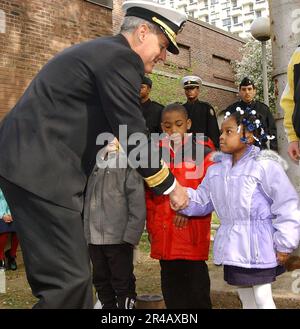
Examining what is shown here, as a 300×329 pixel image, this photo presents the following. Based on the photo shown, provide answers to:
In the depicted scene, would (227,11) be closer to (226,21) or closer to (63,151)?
(226,21)

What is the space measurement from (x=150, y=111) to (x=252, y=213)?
2.42 metres

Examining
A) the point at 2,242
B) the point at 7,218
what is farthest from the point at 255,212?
the point at 2,242

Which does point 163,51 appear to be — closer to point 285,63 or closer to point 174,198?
point 174,198

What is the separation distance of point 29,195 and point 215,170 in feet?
5.17

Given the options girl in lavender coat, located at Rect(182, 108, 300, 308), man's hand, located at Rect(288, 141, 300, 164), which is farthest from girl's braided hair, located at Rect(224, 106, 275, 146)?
man's hand, located at Rect(288, 141, 300, 164)

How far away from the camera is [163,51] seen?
2.90 metres

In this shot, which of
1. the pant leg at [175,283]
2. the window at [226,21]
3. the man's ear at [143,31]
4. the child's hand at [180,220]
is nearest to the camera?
the man's ear at [143,31]

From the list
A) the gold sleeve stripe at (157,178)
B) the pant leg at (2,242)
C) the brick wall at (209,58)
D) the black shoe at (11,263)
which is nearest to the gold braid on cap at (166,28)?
the gold sleeve stripe at (157,178)

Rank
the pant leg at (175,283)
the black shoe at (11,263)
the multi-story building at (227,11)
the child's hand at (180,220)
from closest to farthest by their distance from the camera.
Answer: the child's hand at (180,220)
the pant leg at (175,283)
the black shoe at (11,263)
the multi-story building at (227,11)

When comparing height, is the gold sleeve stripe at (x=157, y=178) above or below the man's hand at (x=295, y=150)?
below

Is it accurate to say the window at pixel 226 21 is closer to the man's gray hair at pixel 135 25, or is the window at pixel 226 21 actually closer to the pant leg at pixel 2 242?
the pant leg at pixel 2 242

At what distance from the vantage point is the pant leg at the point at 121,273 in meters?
4.26

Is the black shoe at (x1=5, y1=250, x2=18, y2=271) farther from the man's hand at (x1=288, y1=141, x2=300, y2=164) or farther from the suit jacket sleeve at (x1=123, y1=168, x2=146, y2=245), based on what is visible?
the man's hand at (x1=288, y1=141, x2=300, y2=164)

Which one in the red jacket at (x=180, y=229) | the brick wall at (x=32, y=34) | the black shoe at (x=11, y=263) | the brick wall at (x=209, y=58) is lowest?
the black shoe at (x=11, y=263)
